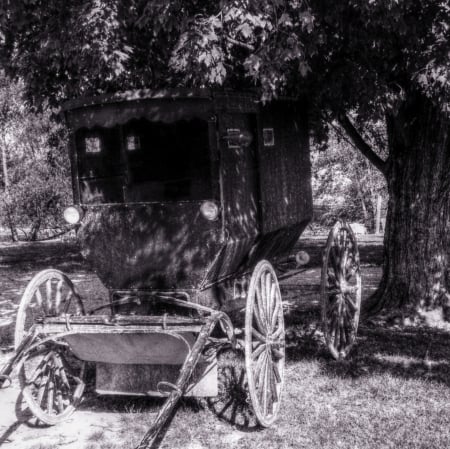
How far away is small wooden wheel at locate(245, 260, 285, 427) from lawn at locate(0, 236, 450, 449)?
0.72 ft

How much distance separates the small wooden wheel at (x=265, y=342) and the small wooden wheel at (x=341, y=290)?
974 millimetres

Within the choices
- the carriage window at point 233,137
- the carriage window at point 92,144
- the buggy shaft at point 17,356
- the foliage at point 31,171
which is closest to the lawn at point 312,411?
the buggy shaft at point 17,356

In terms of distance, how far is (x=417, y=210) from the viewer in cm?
765

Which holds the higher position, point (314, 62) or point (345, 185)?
point (314, 62)

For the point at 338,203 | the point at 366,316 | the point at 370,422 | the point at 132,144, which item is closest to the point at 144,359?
the point at 370,422

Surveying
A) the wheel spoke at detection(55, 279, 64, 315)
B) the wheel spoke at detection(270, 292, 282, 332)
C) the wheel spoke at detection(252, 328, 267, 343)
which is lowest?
the wheel spoke at detection(252, 328, 267, 343)

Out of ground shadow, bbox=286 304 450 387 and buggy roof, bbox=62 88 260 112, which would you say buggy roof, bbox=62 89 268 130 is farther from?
ground shadow, bbox=286 304 450 387

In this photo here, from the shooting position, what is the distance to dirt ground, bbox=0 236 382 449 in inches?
193

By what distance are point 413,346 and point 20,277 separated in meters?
9.88

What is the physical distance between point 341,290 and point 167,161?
2.20 metres

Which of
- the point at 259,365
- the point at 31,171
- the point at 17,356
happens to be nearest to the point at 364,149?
the point at 259,365

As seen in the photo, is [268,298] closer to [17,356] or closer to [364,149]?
[17,356]

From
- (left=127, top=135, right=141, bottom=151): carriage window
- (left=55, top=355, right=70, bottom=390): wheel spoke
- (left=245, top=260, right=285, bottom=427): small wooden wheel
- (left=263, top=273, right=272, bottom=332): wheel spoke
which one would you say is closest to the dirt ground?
(left=55, top=355, right=70, bottom=390): wheel spoke

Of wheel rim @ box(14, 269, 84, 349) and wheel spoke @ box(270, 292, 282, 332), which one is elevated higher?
wheel rim @ box(14, 269, 84, 349)
